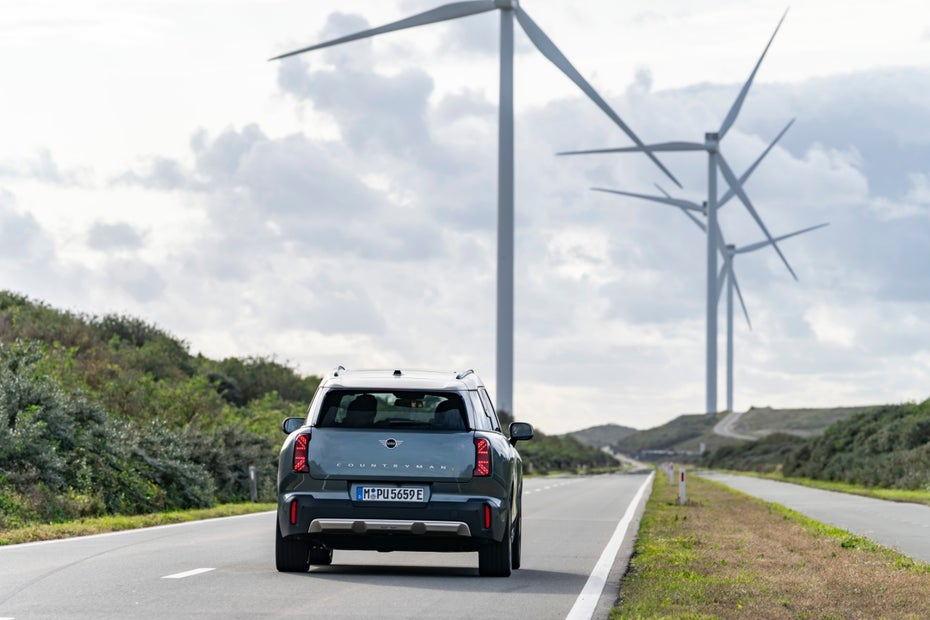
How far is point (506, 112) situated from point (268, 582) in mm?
49155

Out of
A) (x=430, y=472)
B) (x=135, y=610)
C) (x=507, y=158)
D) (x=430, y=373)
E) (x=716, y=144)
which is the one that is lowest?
(x=135, y=610)

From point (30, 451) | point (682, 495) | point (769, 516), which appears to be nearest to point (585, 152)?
point (682, 495)

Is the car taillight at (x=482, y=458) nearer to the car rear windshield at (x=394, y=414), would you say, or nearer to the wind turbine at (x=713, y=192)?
the car rear windshield at (x=394, y=414)

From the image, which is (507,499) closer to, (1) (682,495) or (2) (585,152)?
(1) (682,495)

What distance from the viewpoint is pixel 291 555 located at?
544 inches

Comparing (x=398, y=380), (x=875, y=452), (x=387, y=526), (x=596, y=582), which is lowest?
(x=596, y=582)

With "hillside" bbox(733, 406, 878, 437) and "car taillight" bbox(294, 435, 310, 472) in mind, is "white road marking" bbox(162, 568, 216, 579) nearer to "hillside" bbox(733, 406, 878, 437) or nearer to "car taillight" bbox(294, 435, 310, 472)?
"car taillight" bbox(294, 435, 310, 472)

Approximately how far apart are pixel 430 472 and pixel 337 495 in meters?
0.84

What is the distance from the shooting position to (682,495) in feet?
115

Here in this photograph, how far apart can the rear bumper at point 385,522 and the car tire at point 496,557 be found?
0.30m

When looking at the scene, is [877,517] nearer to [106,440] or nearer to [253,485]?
[253,485]

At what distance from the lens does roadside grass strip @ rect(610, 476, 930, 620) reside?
11.5 metres

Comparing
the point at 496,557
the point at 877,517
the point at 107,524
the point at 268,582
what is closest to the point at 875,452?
the point at 877,517

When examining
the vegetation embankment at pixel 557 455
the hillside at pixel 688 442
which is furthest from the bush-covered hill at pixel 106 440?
the hillside at pixel 688 442
